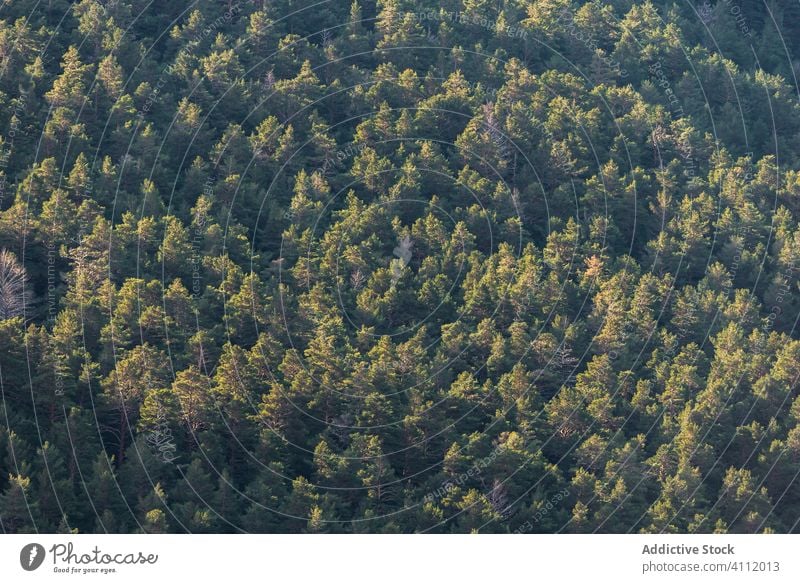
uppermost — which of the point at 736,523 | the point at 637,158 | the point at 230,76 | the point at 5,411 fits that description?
the point at 230,76

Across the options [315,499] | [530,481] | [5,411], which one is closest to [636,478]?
[530,481]

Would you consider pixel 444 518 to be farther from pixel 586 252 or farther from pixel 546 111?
pixel 546 111

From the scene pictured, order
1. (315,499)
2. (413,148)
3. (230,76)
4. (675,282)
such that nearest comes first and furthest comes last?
(315,499) → (675,282) → (413,148) → (230,76)

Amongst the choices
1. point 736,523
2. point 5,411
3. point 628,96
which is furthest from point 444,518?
point 628,96

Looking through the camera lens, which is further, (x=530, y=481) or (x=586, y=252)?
(x=586, y=252)

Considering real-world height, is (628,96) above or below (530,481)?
above

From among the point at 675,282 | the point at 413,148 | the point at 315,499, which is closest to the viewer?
the point at 315,499
